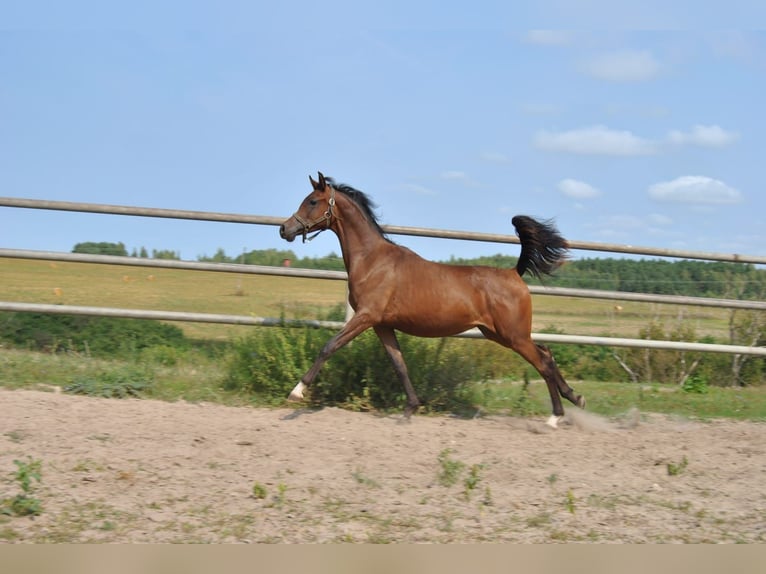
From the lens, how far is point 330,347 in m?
7.25

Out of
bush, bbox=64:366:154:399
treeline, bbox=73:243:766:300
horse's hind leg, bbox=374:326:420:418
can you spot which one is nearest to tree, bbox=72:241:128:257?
treeline, bbox=73:243:766:300

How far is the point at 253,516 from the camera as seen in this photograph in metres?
4.65

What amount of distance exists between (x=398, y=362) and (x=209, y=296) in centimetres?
366

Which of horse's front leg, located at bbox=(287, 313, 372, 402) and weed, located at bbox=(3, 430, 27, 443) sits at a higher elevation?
horse's front leg, located at bbox=(287, 313, 372, 402)

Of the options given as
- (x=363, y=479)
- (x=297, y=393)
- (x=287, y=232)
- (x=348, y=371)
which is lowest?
(x=363, y=479)

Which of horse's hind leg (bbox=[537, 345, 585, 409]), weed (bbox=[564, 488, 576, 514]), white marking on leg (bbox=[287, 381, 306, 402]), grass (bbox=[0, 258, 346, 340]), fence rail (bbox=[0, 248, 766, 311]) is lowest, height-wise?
weed (bbox=[564, 488, 576, 514])

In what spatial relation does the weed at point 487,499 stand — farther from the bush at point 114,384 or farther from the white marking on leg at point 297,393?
the bush at point 114,384

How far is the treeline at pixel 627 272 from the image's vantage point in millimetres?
9758

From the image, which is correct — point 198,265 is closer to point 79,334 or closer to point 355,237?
point 355,237

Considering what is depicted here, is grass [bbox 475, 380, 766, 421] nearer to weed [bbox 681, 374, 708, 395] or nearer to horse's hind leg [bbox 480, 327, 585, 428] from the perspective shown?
weed [bbox 681, 374, 708, 395]

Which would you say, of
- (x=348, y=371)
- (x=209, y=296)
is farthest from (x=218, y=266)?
(x=209, y=296)

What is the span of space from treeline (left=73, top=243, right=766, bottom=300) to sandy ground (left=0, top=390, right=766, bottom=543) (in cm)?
257

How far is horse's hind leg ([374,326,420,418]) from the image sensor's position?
24.5 ft

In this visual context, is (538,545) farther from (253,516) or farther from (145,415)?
(145,415)
